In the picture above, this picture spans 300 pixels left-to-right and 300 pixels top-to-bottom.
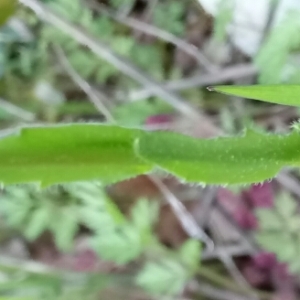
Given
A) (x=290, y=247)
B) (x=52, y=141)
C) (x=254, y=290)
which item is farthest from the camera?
(x=254, y=290)

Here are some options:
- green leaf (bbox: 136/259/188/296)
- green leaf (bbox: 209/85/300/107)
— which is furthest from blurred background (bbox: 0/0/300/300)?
green leaf (bbox: 209/85/300/107)

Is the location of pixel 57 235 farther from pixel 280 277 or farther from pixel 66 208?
pixel 280 277

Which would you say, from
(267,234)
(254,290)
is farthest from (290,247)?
(254,290)

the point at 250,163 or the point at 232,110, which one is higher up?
the point at 232,110

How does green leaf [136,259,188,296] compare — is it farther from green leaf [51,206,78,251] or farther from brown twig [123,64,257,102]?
brown twig [123,64,257,102]

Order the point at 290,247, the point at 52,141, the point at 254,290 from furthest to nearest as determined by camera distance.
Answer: the point at 254,290 → the point at 290,247 → the point at 52,141

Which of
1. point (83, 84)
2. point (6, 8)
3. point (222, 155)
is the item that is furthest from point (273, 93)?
point (83, 84)
